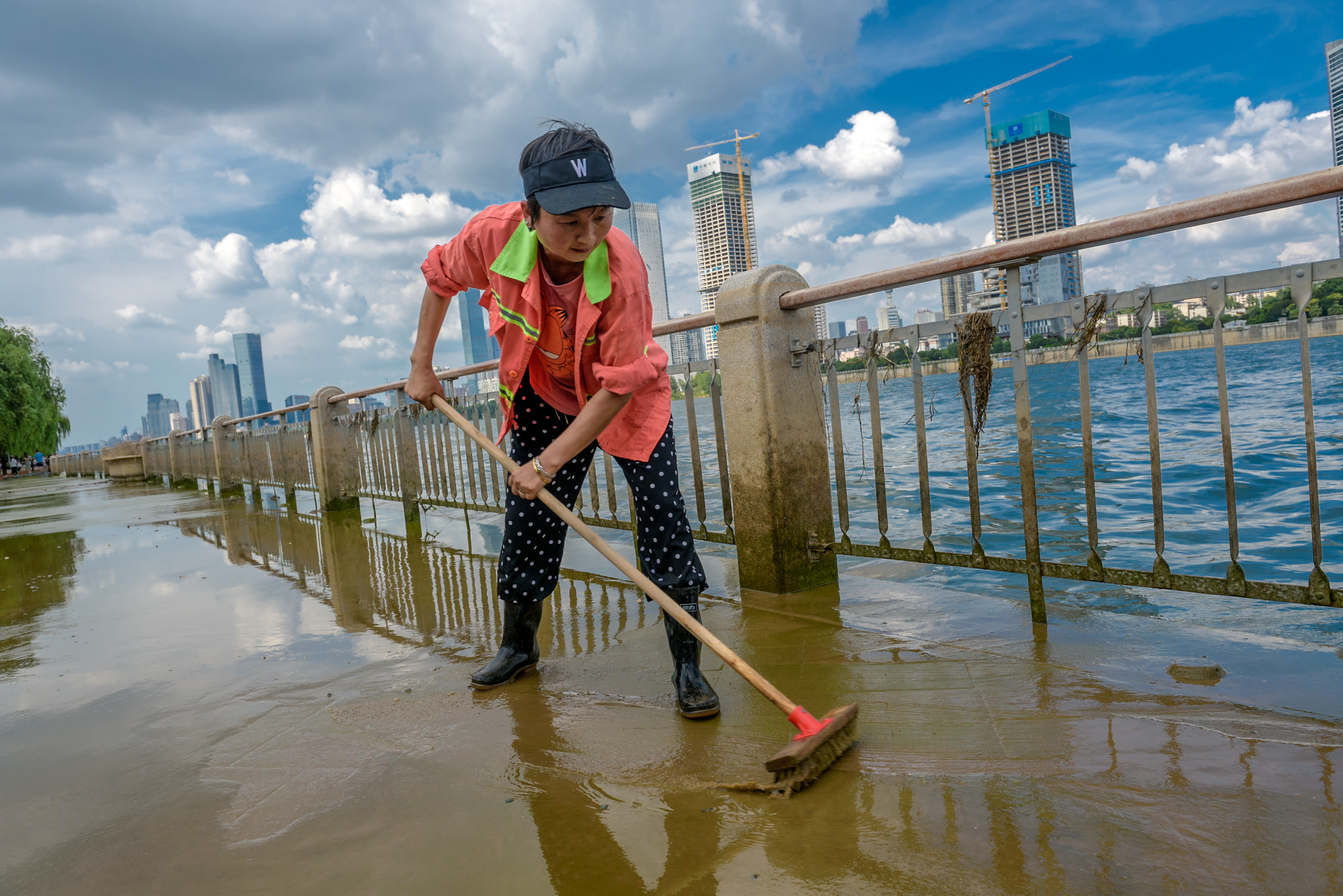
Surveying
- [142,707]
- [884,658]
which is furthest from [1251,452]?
[142,707]

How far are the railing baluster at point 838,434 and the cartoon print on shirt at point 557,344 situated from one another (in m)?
1.49

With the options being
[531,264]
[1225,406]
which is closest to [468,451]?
[531,264]

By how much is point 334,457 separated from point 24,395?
4002cm

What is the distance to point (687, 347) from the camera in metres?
4.59

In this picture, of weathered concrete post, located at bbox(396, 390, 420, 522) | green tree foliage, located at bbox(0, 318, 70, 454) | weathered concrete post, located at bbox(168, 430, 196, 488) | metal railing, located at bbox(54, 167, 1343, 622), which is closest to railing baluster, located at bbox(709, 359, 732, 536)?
metal railing, located at bbox(54, 167, 1343, 622)

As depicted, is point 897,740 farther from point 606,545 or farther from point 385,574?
point 385,574

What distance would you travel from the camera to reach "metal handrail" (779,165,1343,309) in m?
2.19

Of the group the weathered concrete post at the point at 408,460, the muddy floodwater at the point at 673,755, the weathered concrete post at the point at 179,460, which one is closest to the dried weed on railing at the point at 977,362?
the muddy floodwater at the point at 673,755

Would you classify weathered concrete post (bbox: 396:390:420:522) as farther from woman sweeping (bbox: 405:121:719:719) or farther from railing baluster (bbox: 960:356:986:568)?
railing baluster (bbox: 960:356:986:568)

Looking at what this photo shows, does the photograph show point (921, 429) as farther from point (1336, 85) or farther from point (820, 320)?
point (1336, 85)

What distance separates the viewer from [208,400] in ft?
655

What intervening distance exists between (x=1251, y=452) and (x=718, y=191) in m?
103

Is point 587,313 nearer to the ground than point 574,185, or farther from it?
nearer to the ground

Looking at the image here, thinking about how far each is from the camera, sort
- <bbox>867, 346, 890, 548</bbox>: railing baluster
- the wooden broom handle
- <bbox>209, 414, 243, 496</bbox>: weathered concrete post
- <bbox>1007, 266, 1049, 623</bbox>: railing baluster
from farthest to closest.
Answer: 1. <bbox>209, 414, 243, 496</bbox>: weathered concrete post
2. <bbox>867, 346, 890, 548</bbox>: railing baluster
3. <bbox>1007, 266, 1049, 623</bbox>: railing baluster
4. the wooden broom handle
